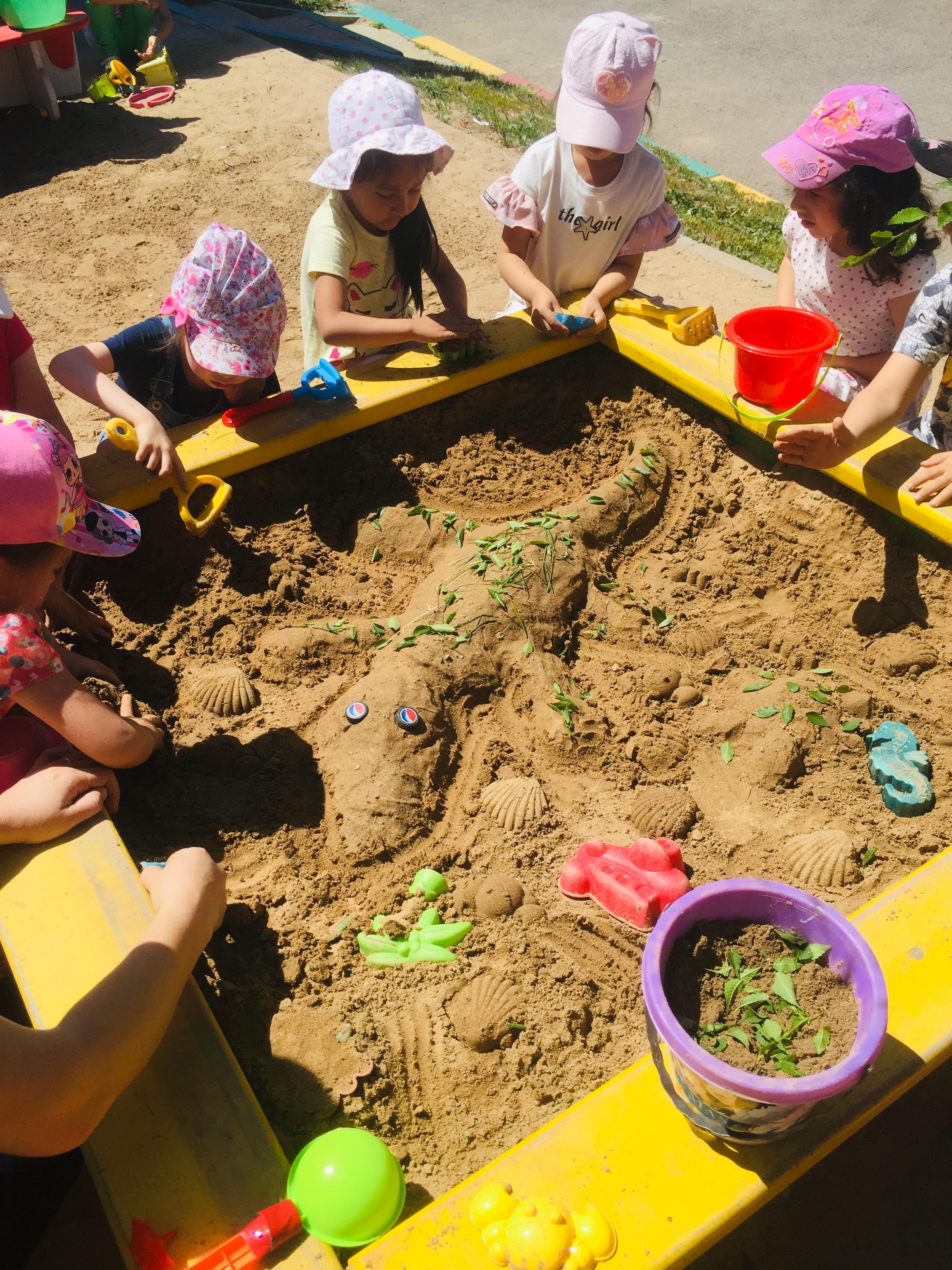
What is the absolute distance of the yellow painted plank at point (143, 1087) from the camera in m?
1.33

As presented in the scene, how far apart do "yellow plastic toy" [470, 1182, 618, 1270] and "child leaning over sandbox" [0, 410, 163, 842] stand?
976 mm

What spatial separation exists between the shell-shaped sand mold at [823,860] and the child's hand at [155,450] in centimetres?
169

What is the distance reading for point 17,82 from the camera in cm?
664

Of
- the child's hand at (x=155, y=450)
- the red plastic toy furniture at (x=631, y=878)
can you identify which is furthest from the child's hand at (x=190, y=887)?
the child's hand at (x=155, y=450)

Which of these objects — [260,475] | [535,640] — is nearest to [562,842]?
[535,640]

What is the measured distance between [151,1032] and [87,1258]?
663 mm

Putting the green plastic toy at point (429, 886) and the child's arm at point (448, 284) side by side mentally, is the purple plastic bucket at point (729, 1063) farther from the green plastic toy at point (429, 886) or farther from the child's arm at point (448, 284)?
the child's arm at point (448, 284)

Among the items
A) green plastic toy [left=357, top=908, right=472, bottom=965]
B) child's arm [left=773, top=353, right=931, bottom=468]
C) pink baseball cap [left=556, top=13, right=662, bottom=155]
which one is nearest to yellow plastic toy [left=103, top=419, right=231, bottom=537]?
green plastic toy [left=357, top=908, right=472, bottom=965]

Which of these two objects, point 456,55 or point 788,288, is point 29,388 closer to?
point 788,288

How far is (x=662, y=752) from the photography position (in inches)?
86.0

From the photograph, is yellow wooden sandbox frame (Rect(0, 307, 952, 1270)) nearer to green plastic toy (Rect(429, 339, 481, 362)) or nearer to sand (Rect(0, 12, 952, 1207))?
sand (Rect(0, 12, 952, 1207))

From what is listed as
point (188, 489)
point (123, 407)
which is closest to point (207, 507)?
point (188, 489)

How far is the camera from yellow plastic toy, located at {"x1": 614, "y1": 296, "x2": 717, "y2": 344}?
2906mm

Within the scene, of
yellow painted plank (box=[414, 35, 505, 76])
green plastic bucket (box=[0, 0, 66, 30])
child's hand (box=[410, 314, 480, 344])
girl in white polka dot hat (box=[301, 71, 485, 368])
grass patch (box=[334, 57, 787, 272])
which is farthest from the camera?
yellow painted plank (box=[414, 35, 505, 76])
